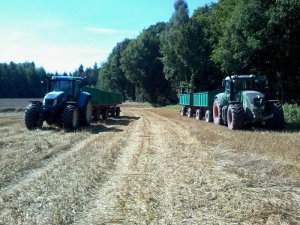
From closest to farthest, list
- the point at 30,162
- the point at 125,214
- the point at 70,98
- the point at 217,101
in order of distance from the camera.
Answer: the point at 125,214, the point at 30,162, the point at 70,98, the point at 217,101

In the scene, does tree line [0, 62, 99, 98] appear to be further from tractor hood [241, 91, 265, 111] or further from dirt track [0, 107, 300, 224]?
dirt track [0, 107, 300, 224]

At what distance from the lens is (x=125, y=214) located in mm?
5922

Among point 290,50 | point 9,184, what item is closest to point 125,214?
point 9,184

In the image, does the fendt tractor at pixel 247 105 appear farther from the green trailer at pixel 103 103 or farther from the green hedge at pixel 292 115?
the green trailer at pixel 103 103

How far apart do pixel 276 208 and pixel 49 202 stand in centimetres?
351

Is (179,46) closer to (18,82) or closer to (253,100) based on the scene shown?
(253,100)

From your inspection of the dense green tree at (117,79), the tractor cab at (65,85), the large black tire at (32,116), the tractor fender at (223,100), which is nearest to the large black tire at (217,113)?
the tractor fender at (223,100)

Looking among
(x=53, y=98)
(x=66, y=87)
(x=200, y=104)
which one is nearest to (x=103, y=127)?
(x=66, y=87)

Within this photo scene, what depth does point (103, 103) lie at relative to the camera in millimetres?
26469

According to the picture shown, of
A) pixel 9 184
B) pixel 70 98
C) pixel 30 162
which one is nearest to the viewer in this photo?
pixel 9 184

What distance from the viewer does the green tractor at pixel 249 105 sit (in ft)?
59.1

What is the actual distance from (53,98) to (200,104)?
11.1m

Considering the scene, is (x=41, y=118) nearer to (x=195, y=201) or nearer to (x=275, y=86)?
(x=195, y=201)

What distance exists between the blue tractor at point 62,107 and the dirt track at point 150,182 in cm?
482
